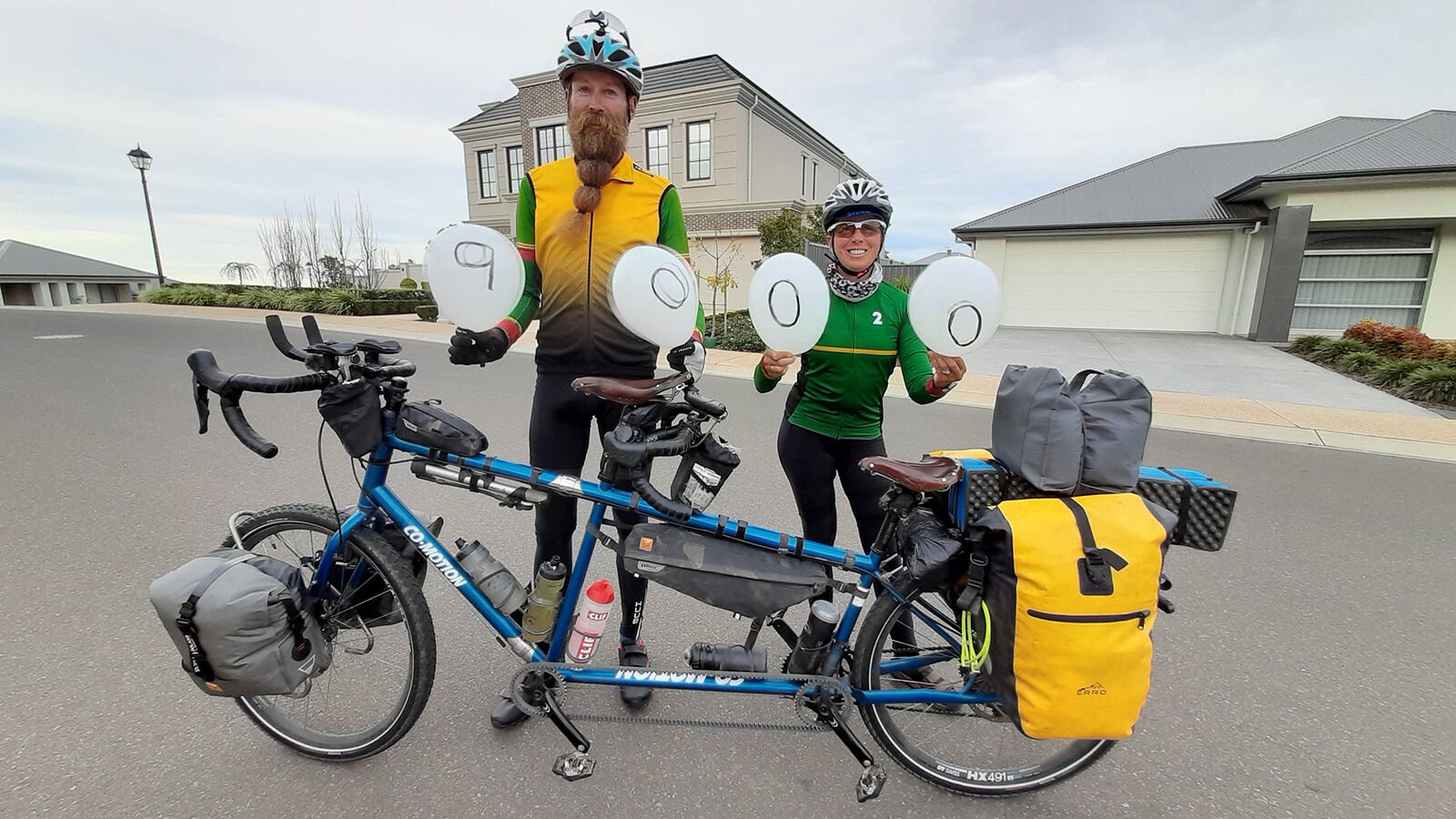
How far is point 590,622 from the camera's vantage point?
6.33 feet

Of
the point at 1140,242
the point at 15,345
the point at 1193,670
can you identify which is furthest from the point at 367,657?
the point at 1140,242

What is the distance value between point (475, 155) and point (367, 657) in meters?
25.4

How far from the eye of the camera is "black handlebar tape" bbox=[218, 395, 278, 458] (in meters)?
1.69

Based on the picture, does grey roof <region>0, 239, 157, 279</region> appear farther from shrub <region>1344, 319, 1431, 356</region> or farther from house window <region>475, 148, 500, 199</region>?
shrub <region>1344, 319, 1431, 356</region>

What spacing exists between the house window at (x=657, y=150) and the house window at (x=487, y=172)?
692 centimetres

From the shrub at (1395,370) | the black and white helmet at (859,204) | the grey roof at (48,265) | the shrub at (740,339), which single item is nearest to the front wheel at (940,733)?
the black and white helmet at (859,204)

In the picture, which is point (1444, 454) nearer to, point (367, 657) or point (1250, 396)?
point (1250, 396)

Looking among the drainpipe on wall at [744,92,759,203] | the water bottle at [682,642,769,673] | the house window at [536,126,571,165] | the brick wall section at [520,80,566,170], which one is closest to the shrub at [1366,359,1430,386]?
the water bottle at [682,642,769,673]

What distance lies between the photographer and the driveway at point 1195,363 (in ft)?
27.2

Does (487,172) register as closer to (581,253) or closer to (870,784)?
(581,253)

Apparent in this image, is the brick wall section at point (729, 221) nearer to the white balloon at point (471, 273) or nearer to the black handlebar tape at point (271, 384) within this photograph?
the white balloon at point (471, 273)

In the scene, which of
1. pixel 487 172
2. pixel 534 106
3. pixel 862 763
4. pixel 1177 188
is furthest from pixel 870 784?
pixel 487 172

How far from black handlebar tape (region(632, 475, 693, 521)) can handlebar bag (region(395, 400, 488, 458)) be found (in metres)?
0.50

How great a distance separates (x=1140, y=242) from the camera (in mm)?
15125
